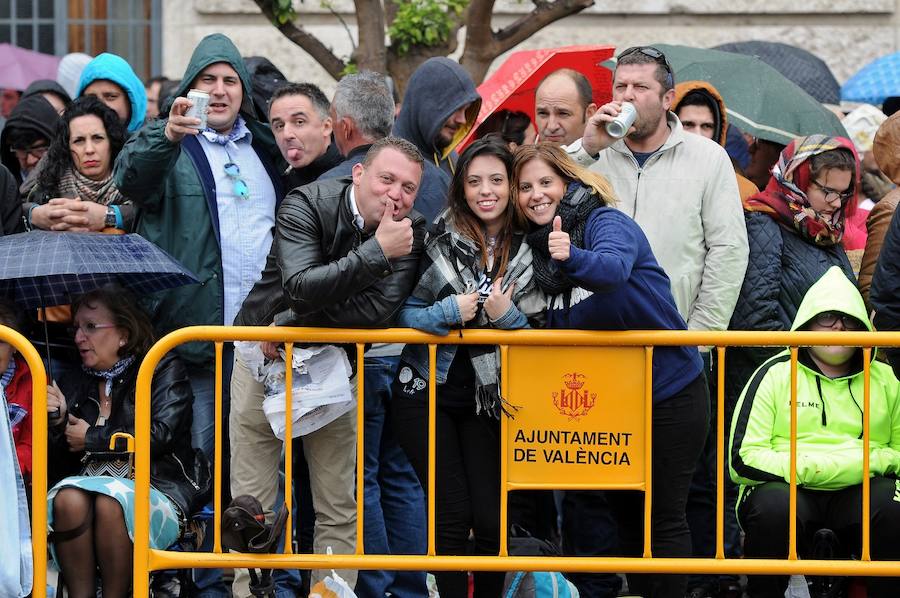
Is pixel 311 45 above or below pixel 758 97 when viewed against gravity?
above

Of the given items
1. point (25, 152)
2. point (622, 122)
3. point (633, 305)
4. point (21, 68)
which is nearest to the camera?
point (633, 305)

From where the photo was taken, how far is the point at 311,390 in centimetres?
566

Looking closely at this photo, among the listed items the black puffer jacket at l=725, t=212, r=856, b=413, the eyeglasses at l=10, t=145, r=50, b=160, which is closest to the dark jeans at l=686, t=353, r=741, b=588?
the black puffer jacket at l=725, t=212, r=856, b=413

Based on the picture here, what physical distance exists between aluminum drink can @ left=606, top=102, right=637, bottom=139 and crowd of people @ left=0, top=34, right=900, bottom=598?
0.30 ft

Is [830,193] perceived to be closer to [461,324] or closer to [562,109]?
[562,109]

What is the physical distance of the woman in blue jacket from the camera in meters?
5.52

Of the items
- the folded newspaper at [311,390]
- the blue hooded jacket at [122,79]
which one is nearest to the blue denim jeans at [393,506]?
the folded newspaper at [311,390]

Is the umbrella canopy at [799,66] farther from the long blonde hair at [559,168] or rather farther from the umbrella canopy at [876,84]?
the long blonde hair at [559,168]

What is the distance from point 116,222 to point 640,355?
2.36 m

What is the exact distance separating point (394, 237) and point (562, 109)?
172 cm

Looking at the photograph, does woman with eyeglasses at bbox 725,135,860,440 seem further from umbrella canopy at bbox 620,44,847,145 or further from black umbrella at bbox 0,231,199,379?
black umbrella at bbox 0,231,199,379

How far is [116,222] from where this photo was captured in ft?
21.4

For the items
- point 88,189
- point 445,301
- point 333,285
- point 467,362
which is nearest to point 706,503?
point 467,362

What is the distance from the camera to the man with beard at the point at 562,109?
6.81 meters
